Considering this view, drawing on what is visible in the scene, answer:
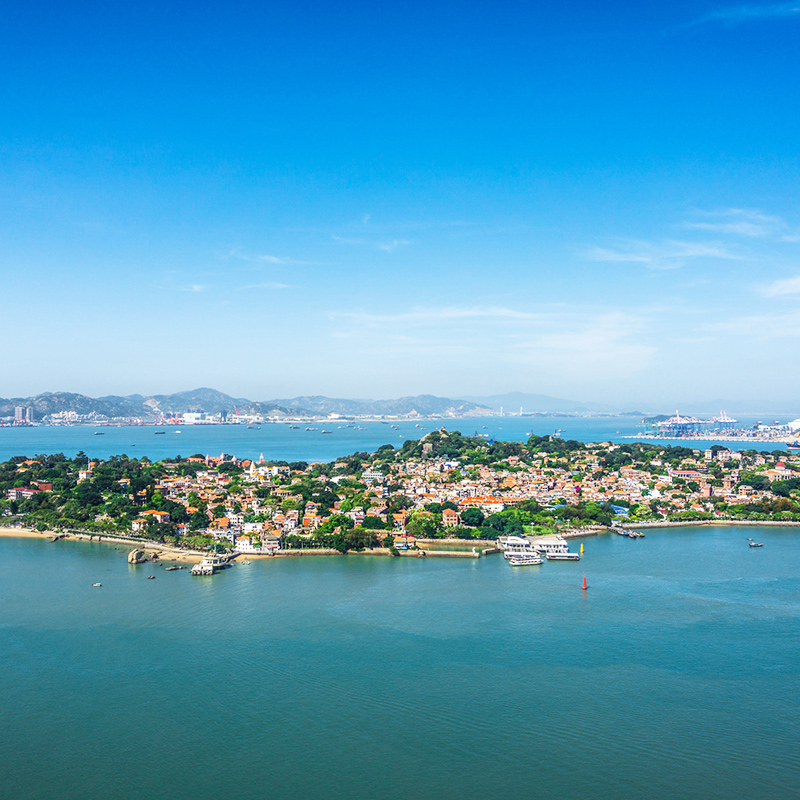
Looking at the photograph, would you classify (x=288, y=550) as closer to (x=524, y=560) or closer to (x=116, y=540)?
(x=116, y=540)

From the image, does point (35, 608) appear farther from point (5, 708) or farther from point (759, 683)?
point (759, 683)

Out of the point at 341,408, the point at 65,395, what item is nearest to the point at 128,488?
the point at 65,395

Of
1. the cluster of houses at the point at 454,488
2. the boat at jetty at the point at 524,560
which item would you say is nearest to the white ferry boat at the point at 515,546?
the boat at jetty at the point at 524,560

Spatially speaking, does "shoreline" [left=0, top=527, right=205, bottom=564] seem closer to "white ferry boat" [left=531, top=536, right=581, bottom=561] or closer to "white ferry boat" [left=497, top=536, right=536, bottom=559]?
"white ferry boat" [left=497, top=536, right=536, bottom=559]

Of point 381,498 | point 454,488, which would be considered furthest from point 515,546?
point 454,488

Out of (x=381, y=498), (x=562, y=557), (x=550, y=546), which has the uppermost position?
(x=381, y=498)

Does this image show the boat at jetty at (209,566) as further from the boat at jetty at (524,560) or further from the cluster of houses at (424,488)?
the boat at jetty at (524,560)

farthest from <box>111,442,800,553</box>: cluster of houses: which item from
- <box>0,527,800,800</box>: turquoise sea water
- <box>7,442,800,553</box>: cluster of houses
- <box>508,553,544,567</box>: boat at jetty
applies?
<box>0,527,800,800</box>: turquoise sea water

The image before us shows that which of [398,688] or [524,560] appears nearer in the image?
[398,688]
